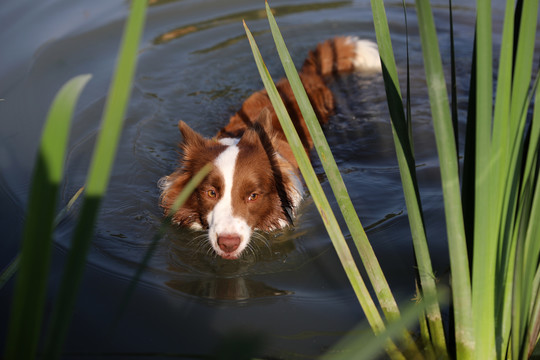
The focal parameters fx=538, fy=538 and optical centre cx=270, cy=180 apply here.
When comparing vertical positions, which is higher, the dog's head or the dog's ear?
the dog's ear

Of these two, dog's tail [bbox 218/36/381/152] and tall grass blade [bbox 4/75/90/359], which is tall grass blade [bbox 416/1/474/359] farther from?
dog's tail [bbox 218/36/381/152]

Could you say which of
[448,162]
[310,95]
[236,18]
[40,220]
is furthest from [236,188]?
[236,18]

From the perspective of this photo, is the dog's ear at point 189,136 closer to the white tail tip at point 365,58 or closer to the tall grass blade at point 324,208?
the tall grass blade at point 324,208

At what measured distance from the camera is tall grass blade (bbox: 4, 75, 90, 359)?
1099 mm

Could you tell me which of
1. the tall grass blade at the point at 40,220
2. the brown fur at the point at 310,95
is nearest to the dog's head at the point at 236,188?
the brown fur at the point at 310,95

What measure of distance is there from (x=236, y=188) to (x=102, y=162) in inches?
90.4

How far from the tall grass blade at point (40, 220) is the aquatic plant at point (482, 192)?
94 cm

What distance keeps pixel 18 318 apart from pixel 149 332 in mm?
1476

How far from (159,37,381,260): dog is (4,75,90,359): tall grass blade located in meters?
1.97

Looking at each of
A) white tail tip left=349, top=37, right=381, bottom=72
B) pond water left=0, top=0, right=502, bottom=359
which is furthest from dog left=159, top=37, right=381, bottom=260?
white tail tip left=349, top=37, right=381, bottom=72

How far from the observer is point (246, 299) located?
2975mm

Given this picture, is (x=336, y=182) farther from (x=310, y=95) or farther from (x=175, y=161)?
(x=310, y=95)

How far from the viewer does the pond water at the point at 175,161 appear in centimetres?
272

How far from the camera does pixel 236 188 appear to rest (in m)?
3.38
